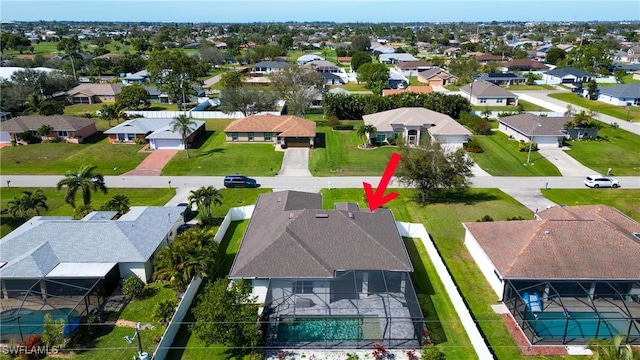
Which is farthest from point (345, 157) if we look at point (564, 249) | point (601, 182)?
point (564, 249)

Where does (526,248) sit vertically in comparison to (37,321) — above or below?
above

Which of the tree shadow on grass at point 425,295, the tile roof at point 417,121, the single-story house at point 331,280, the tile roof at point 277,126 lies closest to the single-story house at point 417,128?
the tile roof at point 417,121

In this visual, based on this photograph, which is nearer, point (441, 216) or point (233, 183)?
point (441, 216)

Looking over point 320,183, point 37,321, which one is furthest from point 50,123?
point 37,321

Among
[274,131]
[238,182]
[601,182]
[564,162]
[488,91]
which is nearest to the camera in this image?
[601,182]

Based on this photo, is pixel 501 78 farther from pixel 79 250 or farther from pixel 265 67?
pixel 79 250

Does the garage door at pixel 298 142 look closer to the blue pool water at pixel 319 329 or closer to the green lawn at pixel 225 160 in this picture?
the green lawn at pixel 225 160

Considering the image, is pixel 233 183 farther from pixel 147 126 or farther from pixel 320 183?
pixel 147 126
